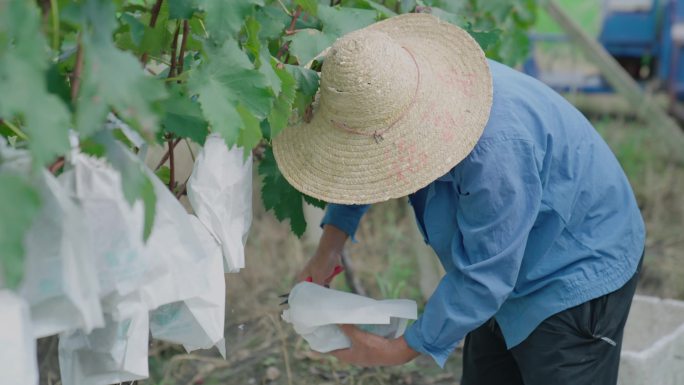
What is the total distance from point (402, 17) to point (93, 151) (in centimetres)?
90

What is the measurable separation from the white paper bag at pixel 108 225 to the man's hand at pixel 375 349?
672 mm

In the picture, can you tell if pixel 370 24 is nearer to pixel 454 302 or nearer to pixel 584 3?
pixel 454 302

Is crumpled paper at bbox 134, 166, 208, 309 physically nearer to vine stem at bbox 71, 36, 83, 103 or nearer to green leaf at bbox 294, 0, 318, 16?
vine stem at bbox 71, 36, 83, 103

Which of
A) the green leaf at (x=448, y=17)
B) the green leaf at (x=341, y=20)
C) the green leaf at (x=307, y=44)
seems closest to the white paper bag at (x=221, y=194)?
the green leaf at (x=307, y=44)

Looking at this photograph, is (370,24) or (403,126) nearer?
(403,126)

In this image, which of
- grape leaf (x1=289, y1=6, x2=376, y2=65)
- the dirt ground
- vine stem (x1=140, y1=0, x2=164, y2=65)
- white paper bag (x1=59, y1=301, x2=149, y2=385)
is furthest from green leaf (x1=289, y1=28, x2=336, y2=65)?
the dirt ground

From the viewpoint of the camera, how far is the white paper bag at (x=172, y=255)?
1611 mm

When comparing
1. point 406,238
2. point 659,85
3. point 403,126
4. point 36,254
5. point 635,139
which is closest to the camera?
point 36,254

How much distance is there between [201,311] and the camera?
177 cm

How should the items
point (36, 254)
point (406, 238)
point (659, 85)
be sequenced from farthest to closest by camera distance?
1. point (659, 85)
2. point (406, 238)
3. point (36, 254)

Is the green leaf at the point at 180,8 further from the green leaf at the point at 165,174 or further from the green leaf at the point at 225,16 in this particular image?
the green leaf at the point at 165,174

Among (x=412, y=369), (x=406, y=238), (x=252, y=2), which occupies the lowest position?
(x=406, y=238)

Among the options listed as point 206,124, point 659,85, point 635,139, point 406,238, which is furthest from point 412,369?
point 659,85

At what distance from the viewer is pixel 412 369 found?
3402 millimetres
